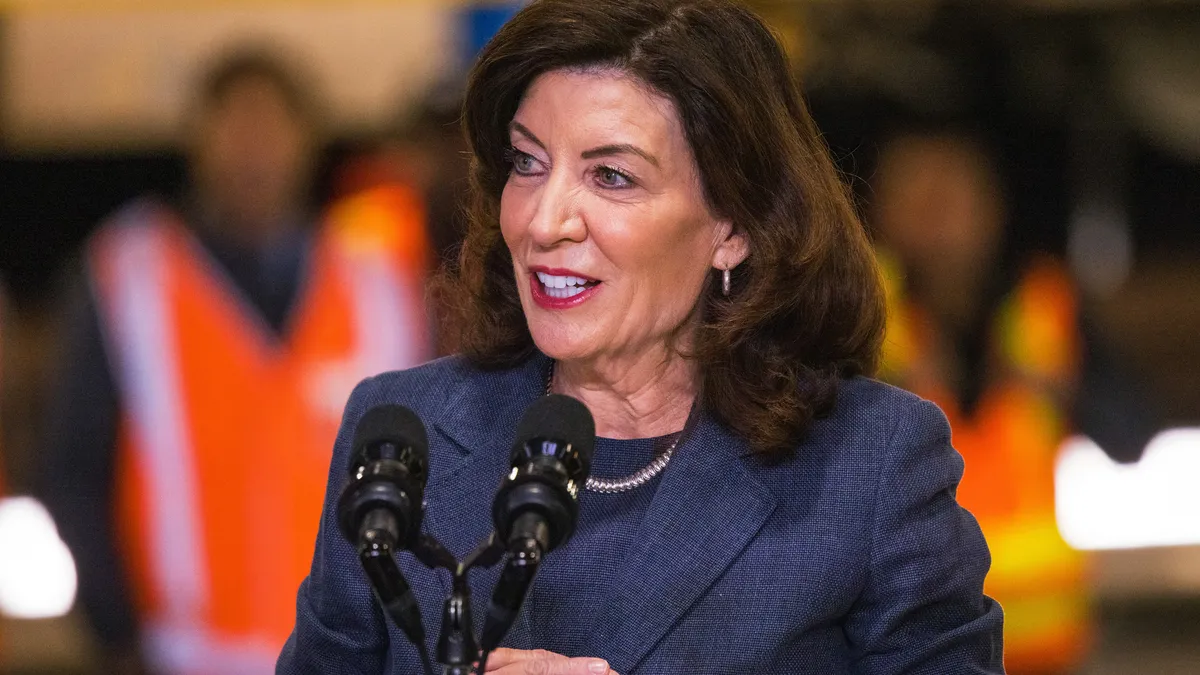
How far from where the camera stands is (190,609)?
3.48 meters

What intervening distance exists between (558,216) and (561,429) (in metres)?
0.50

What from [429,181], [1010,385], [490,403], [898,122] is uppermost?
[898,122]

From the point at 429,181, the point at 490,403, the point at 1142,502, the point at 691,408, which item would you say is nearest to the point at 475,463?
the point at 490,403

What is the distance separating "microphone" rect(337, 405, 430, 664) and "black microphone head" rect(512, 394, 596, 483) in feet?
0.34

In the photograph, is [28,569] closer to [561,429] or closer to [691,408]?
[691,408]

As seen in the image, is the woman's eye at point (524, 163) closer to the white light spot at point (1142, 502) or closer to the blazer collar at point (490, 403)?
the blazer collar at point (490, 403)

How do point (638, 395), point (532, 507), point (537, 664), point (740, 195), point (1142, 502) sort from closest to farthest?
point (532, 507) → point (537, 664) → point (740, 195) → point (638, 395) → point (1142, 502)

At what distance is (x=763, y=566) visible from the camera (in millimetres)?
1988

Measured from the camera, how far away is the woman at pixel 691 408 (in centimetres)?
198

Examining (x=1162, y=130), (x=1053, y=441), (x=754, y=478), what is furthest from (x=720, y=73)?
(x=1162, y=130)

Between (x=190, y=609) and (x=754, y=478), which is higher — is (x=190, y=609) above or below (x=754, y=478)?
above

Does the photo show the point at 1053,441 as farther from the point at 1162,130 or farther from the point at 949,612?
the point at 1162,130

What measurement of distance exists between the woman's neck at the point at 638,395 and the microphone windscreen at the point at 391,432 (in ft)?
2.13

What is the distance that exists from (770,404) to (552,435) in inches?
26.0
